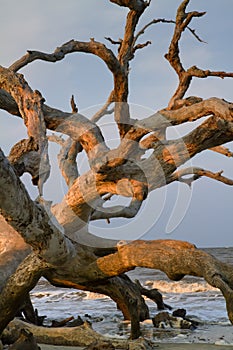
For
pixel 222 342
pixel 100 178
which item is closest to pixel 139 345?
pixel 222 342

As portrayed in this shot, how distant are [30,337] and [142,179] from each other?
128 inches

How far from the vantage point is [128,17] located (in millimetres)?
8180

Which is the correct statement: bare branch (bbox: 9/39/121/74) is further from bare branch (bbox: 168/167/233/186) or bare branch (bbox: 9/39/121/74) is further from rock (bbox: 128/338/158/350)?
rock (bbox: 128/338/158/350)

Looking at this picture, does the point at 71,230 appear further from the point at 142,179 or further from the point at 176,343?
the point at 176,343

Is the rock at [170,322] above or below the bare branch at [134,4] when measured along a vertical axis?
below

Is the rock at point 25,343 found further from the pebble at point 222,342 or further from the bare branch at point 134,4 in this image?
the bare branch at point 134,4

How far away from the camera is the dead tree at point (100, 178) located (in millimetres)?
5117

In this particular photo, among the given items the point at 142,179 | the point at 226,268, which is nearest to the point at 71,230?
the point at 142,179

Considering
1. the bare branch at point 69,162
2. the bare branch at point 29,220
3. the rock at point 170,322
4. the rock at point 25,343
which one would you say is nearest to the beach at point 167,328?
the rock at point 170,322

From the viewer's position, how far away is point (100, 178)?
23.8ft

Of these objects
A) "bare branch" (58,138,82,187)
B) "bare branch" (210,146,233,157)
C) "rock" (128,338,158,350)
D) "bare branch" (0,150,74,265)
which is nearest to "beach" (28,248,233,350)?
"rock" (128,338,158,350)

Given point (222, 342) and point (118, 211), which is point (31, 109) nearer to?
point (118, 211)

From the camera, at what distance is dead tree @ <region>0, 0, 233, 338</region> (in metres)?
5.12

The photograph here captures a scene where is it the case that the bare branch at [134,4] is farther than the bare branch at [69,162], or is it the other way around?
the bare branch at [69,162]
